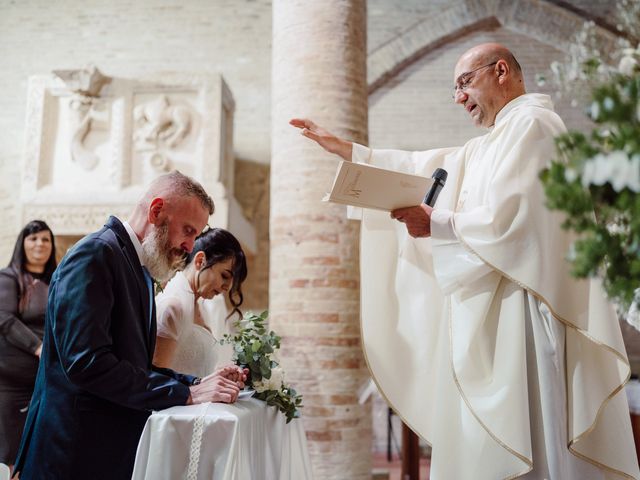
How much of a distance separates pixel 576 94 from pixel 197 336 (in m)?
2.19

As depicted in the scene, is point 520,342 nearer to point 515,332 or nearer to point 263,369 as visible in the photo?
point 515,332

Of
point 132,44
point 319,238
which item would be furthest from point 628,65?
point 132,44

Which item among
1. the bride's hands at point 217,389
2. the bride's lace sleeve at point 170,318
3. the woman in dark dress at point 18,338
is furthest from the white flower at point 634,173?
the woman in dark dress at point 18,338

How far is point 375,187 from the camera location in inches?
105

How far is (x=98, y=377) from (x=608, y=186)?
1.60 metres

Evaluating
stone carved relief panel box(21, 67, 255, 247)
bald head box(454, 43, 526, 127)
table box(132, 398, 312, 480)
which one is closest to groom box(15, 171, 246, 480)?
table box(132, 398, 312, 480)

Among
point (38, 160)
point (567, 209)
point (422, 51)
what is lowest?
point (567, 209)

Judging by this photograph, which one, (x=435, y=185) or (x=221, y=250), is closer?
(x=435, y=185)

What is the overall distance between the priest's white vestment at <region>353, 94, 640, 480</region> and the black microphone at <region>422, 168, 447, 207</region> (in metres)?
0.07

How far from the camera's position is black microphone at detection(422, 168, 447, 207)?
271 centimetres

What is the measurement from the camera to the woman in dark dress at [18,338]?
4.17 metres

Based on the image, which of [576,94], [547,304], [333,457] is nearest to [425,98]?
[333,457]

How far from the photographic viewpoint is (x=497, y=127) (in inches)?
115

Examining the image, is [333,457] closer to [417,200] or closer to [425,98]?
Answer: [417,200]
